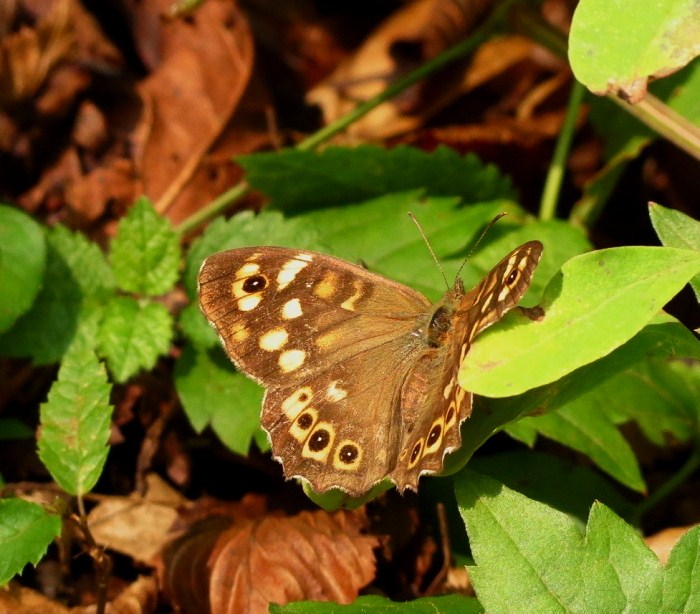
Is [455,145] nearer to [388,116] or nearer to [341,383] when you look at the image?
[388,116]

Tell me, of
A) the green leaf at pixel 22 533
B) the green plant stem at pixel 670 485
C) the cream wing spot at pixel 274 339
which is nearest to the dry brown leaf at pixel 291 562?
the green leaf at pixel 22 533

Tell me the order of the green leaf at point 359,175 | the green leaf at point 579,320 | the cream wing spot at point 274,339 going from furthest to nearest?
the green leaf at point 359,175 < the cream wing spot at point 274,339 < the green leaf at point 579,320

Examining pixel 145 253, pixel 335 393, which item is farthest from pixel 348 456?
pixel 145 253

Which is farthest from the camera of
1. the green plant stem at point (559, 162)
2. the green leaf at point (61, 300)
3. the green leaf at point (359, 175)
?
the green plant stem at point (559, 162)

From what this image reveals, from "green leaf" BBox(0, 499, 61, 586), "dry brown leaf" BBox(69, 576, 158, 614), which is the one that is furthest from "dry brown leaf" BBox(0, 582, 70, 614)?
"green leaf" BBox(0, 499, 61, 586)

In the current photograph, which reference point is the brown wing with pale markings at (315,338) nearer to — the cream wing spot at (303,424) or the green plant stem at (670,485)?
the cream wing spot at (303,424)

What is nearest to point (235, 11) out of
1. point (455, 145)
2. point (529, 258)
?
point (455, 145)

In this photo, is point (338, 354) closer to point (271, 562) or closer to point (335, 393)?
point (335, 393)

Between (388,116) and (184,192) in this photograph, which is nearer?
(184,192)
